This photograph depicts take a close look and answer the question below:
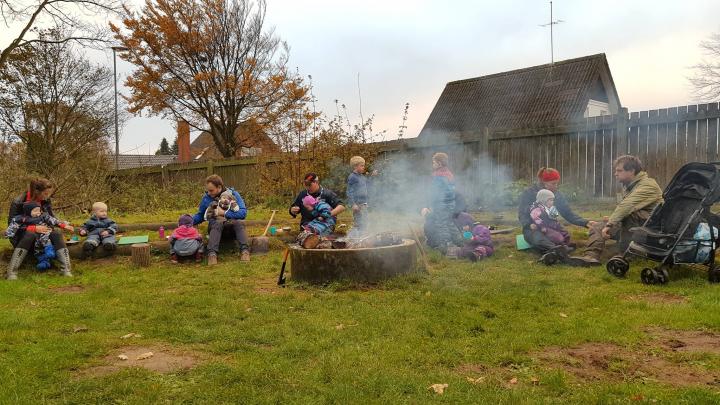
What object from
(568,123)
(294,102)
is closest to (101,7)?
(294,102)

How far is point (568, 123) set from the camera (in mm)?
11172

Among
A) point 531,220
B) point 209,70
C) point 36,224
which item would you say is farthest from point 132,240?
point 209,70

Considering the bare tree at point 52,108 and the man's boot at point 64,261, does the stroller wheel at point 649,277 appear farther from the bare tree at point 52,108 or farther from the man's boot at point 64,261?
the bare tree at point 52,108

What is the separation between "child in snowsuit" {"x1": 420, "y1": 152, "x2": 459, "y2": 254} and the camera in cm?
788

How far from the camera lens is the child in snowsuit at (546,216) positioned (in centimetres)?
718

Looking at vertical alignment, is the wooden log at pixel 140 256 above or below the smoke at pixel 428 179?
below

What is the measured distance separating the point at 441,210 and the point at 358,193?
1.43 meters

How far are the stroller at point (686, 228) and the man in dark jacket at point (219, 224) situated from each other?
208 inches

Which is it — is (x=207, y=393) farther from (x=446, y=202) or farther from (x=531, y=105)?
(x=531, y=105)

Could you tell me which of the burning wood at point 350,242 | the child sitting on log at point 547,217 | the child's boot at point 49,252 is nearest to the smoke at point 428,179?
the child sitting on log at point 547,217

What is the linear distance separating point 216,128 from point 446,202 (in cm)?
2043

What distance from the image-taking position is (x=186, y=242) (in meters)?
8.02

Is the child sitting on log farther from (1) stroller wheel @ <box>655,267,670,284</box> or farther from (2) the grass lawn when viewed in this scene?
(1) stroller wheel @ <box>655,267,670,284</box>

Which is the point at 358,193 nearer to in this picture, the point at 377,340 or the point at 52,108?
the point at 377,340
